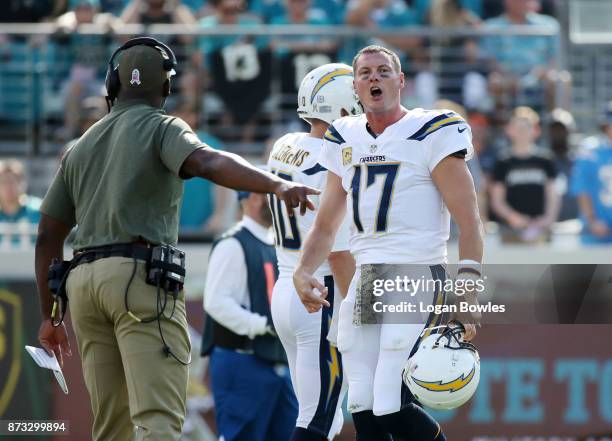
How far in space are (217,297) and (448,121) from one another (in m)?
2.93

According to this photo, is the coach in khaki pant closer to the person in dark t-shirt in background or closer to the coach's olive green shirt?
the coach's olive green shirt

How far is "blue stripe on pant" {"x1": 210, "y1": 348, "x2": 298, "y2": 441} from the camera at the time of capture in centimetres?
838

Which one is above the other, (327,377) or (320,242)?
(320,242)

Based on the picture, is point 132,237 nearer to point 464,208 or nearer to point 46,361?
point 46,361

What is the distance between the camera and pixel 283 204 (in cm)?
681

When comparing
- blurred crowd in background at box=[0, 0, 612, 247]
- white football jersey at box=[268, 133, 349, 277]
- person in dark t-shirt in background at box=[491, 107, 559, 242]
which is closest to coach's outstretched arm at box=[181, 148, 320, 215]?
white football jersey at box=[268, 133, 349, 277]

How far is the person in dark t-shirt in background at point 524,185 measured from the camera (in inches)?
433

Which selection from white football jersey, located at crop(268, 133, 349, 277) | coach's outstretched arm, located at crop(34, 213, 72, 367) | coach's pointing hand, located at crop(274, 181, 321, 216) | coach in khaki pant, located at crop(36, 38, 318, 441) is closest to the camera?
coach's pointing hand, located at crop(274, 181, 321, 216)

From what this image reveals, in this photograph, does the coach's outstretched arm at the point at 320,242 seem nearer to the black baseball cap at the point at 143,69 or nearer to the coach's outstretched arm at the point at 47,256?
the black baseball cap at the point at 143,69

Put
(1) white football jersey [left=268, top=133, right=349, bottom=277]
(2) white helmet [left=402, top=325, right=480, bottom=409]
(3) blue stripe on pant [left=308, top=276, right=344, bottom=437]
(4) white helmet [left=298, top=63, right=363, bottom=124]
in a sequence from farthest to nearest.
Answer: (4) white helmet [left=298, top=63, right=363, bottom=124] < (1) white football jersey [left=268, top=133, right=349, bottom=277] < (3) blue stripe on pant [left=308, top=276, right=344, bottom=437] < (2) white helmet [left=402, top=325, right=480, bottom=409]

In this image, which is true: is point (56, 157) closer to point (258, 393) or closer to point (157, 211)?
point (258, 393)

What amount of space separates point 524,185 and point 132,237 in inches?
241


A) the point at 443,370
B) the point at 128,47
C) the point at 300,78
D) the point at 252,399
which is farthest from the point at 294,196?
the point at 300,78

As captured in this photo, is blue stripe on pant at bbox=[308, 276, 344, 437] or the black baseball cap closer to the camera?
the black baseball cap
